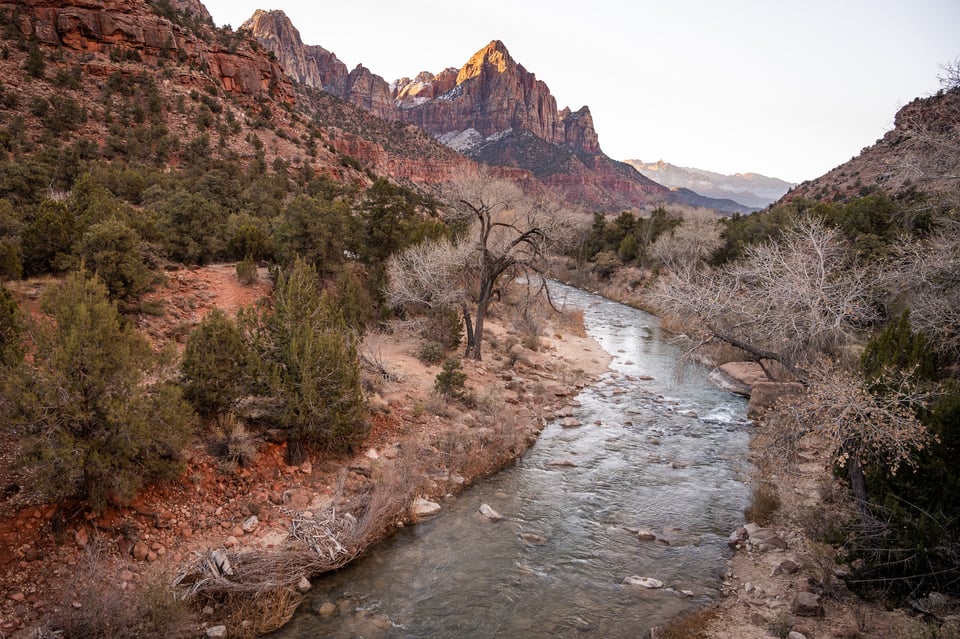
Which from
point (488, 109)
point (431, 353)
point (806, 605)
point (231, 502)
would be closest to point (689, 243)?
point (431, 353)

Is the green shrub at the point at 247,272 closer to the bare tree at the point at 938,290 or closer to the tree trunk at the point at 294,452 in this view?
the tree trunk at the point at 294,452

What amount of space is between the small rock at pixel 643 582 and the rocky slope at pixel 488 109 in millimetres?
127449

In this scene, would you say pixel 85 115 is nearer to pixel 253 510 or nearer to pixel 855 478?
pixel 253 510

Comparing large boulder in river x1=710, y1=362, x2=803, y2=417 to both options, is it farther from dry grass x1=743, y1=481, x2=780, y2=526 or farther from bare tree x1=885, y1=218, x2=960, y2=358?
dry grass x1=743, y1=481, x2=780, y2=526

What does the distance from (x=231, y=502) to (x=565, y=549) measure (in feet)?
16.0

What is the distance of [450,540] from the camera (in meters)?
7.19

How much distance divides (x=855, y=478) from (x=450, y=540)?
17.6ft

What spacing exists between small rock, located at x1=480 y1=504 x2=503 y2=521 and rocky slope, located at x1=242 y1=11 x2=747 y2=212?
413 feet

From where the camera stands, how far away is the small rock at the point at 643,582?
6371 millimetres

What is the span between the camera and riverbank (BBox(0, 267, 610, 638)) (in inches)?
187

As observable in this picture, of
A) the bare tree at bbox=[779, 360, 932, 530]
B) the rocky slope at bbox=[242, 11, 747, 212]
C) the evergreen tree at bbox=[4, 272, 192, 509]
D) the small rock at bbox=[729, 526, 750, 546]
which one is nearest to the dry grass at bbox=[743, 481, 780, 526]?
the small rock at bbox=[729, 526, 750, 546]

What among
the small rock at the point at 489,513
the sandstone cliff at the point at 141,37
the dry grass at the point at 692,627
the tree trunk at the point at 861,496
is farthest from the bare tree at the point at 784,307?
the sandstone cliff at the point at 141,37

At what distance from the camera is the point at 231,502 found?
6.71 m

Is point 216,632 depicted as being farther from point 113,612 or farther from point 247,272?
point 247,272
